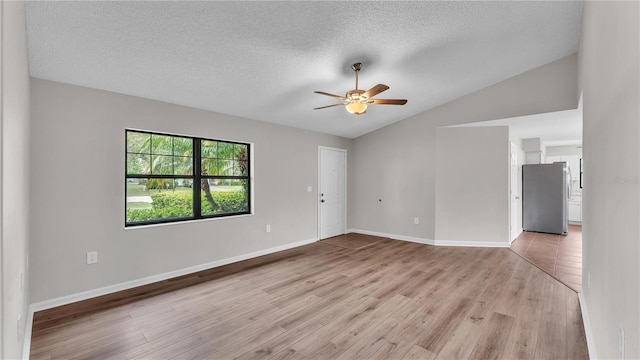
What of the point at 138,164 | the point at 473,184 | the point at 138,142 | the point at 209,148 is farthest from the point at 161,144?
the point at 473,184

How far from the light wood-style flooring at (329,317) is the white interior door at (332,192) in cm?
210

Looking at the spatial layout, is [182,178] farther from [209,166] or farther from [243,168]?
[243,168]

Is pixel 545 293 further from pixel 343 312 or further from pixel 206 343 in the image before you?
pixel 206 343

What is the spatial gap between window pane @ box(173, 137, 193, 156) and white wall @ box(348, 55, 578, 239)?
12.5 ft

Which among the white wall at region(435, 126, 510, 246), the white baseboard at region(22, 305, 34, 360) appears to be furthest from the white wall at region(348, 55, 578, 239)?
the white baseboard at region(22, 305, 34, 360)

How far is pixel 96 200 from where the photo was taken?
3092 millimetres

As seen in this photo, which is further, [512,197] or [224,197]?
[512,197]

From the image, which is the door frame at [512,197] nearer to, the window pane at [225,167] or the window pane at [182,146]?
the window pane at [225,167]

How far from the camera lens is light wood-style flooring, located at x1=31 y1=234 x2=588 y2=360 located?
212 centimetres

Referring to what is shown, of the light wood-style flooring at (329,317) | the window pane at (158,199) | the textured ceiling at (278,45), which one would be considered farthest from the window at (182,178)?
the light wood-style flooring at (329,317)

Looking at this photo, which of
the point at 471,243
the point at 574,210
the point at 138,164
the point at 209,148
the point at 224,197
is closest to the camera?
the point at 138,164

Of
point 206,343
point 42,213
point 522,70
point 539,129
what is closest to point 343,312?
point 206,343

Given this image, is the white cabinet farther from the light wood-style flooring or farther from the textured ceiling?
the textured ceiling

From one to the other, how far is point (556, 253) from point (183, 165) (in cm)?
613
